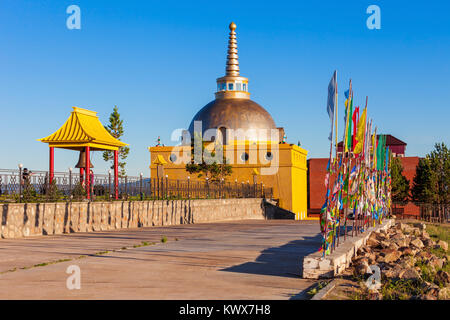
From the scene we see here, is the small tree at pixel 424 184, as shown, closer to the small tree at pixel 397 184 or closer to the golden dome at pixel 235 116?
the small tree at pixel 397 184

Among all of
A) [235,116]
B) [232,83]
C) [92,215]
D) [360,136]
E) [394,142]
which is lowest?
[92,215]

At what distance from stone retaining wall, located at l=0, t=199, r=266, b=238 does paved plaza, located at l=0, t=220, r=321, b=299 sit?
1.10m

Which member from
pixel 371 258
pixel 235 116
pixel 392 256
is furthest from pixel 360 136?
pixel 235 116

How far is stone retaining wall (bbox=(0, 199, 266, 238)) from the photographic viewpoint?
15.8 metres

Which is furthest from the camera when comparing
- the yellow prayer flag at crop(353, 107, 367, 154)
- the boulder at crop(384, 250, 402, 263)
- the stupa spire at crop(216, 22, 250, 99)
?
the stupa spire at crop(216, 22, 250, 99)

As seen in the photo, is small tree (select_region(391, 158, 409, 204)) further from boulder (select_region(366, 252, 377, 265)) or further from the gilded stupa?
boulder (select_region(366, 252, 377, 265))

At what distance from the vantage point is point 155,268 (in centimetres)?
940

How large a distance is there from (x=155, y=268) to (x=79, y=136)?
53.1 feet

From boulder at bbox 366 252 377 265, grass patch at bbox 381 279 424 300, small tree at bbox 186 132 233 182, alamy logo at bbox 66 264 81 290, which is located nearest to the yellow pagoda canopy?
alamy logo at bbox 66 264 81 290

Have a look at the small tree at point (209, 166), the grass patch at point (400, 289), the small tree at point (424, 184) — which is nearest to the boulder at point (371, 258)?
the grass patch at point (400, 289)

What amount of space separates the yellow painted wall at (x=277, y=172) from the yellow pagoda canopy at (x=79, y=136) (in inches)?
1270

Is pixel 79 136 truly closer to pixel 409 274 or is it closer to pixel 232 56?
pixel 409 274

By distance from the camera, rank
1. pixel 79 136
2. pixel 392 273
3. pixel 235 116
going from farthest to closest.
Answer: pixel 235 116
pixel 79 136
pixel 392 273
